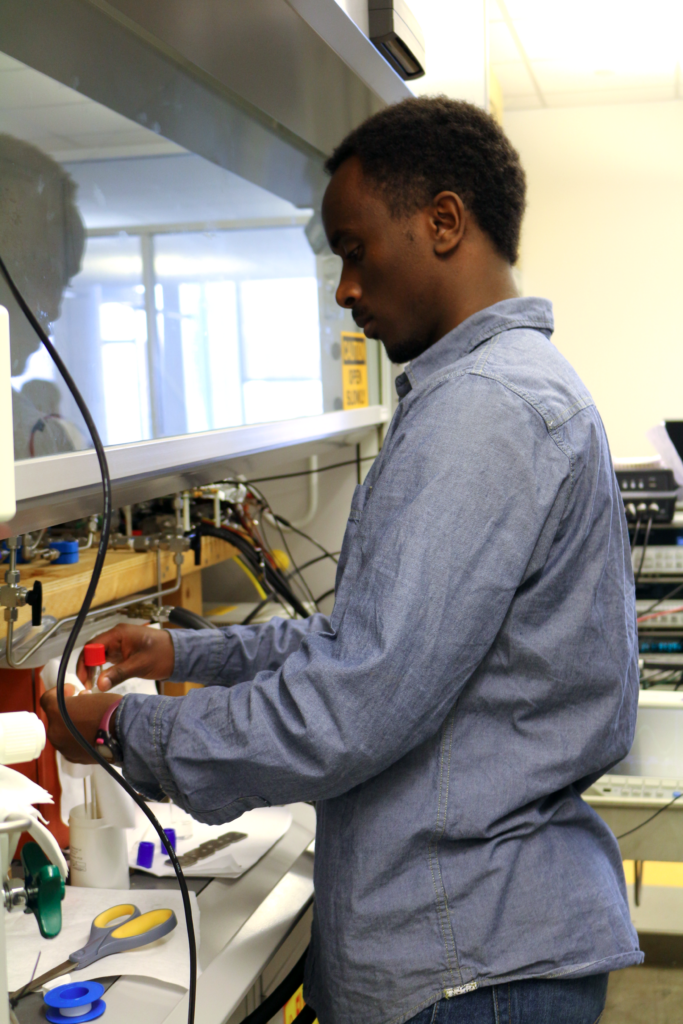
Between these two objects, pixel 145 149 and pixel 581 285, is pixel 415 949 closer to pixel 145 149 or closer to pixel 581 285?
pixel 145 149

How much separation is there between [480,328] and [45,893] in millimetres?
637

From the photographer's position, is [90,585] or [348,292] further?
[348,292]

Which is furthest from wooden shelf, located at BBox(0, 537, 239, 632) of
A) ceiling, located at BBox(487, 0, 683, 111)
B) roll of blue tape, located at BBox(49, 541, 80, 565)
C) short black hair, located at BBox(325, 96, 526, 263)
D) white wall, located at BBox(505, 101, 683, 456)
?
white wall, located at BBox(505, 101, 683, 456)

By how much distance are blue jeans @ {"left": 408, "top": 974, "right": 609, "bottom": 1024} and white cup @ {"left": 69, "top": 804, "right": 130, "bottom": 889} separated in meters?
0.45

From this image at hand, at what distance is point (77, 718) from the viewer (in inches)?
33.2

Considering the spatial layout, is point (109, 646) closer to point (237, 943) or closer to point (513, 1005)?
point (237, 943)

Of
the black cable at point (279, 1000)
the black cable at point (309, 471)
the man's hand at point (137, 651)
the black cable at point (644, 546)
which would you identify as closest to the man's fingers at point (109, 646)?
the man's hand at point (137, 651)

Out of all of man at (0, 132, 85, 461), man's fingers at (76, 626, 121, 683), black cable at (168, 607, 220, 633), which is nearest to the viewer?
man at (0, 132, 85, 461)

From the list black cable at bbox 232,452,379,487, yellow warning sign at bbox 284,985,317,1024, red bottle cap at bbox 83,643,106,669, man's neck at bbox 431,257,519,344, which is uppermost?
man's neck at bbox 431,257,519,344

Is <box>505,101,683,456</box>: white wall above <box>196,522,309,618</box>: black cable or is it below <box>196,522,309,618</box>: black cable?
above

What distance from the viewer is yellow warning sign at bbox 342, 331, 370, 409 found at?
74.7 inches

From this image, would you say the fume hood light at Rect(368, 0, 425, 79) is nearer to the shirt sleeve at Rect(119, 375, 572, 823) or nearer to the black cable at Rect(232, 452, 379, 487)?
the shirt sleeve at Rect(119, 375, 572, 823)

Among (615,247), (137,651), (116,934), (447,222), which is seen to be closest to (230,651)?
(137,651)

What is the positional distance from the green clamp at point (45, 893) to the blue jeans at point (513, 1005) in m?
0.37
